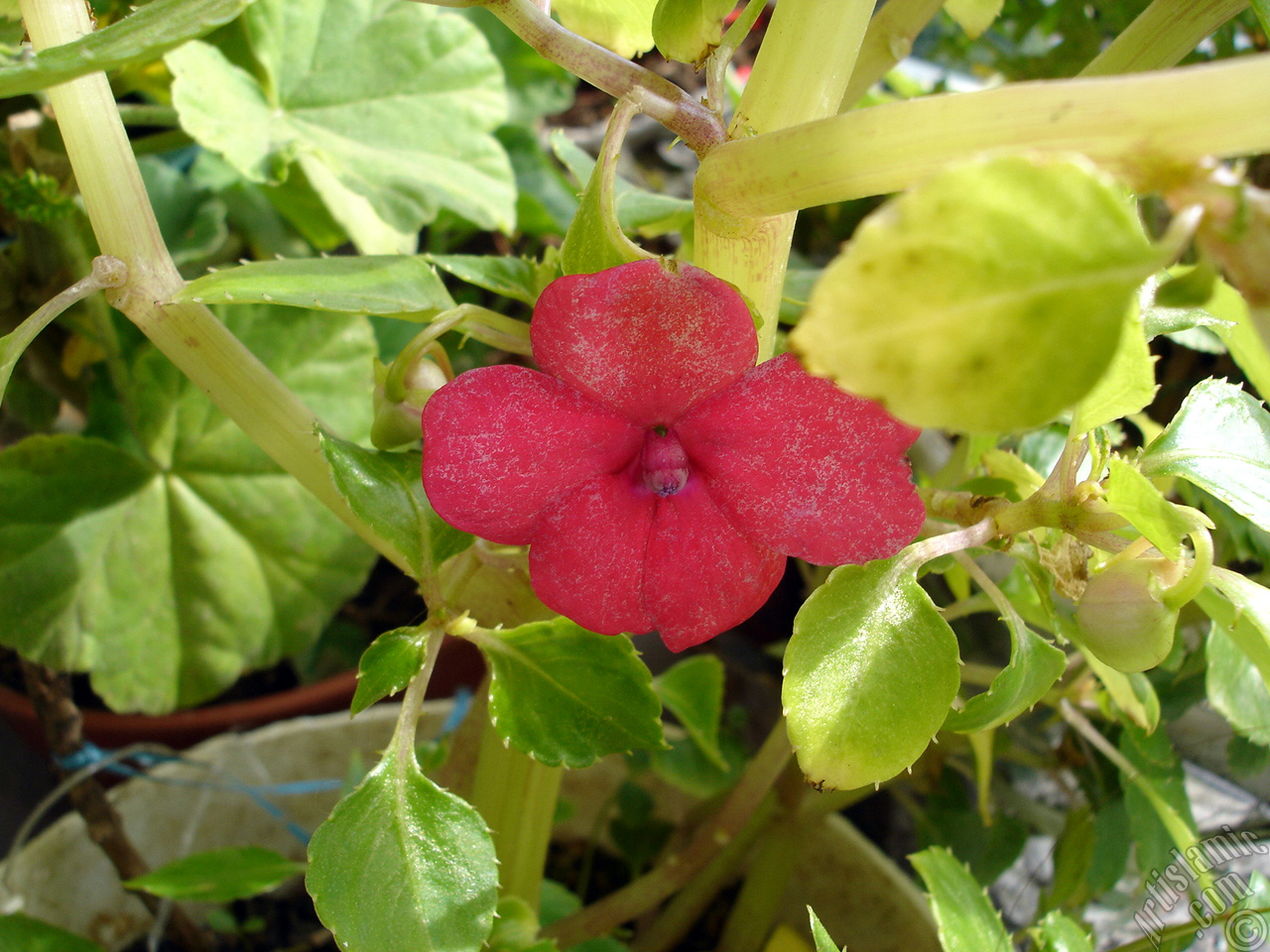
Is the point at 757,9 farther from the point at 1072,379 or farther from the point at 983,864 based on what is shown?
the point at 983,864

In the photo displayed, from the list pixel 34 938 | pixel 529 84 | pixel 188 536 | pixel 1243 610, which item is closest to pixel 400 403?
pixel 1243 610

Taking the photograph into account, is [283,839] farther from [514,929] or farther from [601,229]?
[601,229]

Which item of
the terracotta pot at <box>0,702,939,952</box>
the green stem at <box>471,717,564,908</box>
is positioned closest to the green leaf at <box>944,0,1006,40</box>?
the green stem at <box>471,717,564,908</box>

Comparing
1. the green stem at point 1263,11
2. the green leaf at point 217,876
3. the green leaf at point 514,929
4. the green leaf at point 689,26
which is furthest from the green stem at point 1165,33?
the green leaf at point 217,876

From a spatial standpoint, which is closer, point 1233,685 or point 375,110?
point 1233,685

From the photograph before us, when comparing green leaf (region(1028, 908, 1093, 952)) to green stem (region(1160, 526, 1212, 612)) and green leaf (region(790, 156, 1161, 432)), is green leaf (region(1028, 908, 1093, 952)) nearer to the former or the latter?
green stem (region(1160, 526, 1212, 612))

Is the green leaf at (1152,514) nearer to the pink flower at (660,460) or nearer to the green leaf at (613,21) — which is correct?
the pink flower at (660,460)
